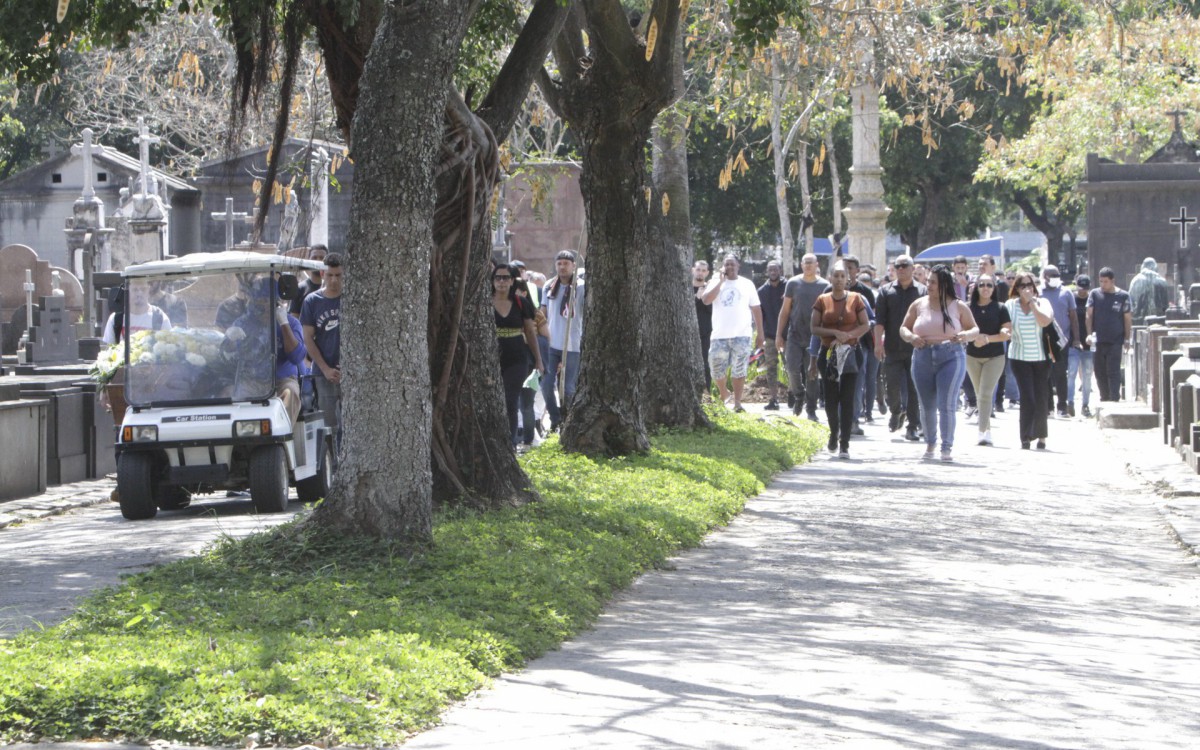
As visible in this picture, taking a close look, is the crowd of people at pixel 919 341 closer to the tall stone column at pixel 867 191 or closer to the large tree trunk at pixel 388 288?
the tall stone column at pixel 867 191

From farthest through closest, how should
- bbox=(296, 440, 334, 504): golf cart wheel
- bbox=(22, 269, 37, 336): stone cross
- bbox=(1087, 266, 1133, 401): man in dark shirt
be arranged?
1. bbox=(22, 269, 37, 336): stone cross
2. bbox=(1087, 266, 1133, 401): man in dark shirt
3. bbox=(296, 440, 334, 504): golf cart wheel

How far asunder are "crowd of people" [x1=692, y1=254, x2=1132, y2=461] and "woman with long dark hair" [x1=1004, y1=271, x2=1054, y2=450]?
1 centimetres

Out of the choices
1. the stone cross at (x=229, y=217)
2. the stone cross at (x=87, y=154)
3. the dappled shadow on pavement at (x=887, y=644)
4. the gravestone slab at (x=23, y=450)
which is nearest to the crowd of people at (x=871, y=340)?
the dappled shadow on pavement at (x=887, y=644)

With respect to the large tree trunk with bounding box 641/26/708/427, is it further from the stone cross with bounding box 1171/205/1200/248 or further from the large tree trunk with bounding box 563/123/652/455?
the stone cross with bounding box 1171/205/1200/248

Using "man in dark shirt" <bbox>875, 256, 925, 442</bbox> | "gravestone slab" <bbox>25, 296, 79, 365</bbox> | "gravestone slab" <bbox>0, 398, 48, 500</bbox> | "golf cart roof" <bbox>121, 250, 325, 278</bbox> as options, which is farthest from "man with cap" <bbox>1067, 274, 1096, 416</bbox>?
"gravestone slab" <bbox>25, 296, 79, 365</bbox>

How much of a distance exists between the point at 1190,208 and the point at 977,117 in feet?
58.2

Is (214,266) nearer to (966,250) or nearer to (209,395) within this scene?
(209,395)

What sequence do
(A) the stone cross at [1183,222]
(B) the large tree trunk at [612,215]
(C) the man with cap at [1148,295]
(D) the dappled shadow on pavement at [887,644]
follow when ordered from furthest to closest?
(A) the stone cross at [1183,222] < (C) the man with cap at [1148,295] < (B) the large tree trunk at [612,215] < (D) the dappled shadow on pavement at [887,644]

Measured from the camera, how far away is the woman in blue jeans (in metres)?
16.5

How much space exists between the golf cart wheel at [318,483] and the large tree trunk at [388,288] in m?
4.86

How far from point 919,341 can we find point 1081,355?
264 inches

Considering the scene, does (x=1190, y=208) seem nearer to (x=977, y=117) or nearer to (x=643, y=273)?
(x=977, y=117)

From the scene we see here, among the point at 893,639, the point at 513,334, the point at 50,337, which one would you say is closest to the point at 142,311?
the point at 513,334

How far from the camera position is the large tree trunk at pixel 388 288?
28.6 feet
